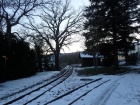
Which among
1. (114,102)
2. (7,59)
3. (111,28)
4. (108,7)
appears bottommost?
(114,102)

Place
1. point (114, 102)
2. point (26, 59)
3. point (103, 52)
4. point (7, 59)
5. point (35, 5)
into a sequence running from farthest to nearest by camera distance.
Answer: point (103, 52)
point (35, 5)
point (26, 59)
point (7, 59)
point (114, 102)

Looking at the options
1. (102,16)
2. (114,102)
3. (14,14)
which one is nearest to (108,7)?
(102,16)

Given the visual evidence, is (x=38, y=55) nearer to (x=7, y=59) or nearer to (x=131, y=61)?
(x=131, y=61)

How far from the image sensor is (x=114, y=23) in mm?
38875

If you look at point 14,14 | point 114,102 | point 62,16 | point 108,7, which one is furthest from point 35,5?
point 114,102

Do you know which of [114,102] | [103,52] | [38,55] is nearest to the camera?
[114,102]

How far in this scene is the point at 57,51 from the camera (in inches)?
2359

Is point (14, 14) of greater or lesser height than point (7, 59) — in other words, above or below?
above

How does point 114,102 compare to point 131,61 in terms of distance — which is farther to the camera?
point 131,61

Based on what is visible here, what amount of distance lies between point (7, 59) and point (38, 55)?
81.2ft

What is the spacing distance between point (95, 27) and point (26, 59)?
1130 centimetres

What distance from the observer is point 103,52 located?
41344mm

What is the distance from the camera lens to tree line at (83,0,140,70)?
127 ft

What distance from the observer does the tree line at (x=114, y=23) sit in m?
38.8
